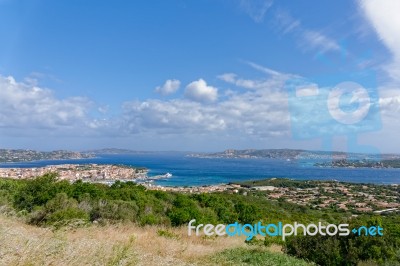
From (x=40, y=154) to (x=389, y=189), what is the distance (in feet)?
432

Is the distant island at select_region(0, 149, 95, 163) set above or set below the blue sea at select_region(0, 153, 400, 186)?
above

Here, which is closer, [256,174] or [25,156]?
[256,174]

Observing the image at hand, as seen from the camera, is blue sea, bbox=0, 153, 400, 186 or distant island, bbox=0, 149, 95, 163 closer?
blue sea, bbox=0, 153, 400, 186

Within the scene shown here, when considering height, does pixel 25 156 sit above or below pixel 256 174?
above

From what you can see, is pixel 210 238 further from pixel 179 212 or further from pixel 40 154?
pixel 40 154

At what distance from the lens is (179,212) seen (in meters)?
14.8

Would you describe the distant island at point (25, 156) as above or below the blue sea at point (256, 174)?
above

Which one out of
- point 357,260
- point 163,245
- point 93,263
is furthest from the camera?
point 357,260

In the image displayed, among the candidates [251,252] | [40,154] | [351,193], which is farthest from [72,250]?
[40,154]

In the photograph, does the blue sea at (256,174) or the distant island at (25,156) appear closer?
the blue sea at (256,174)

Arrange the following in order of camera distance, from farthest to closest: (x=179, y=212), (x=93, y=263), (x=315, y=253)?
1. (x=179, y=212)
2. (x=315, y=253)
3. (x=93, y=263)

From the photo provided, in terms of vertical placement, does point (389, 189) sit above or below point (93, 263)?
below

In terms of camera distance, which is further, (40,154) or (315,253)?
(40,154)

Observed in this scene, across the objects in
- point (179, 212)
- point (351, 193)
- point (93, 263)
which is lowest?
point (351, 193)
